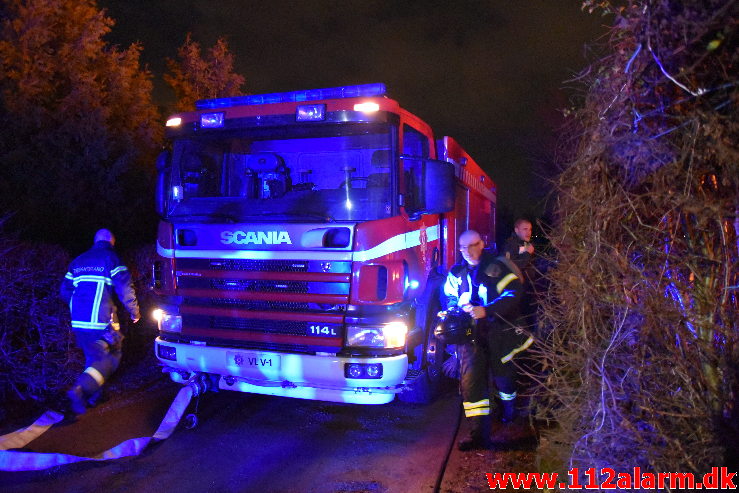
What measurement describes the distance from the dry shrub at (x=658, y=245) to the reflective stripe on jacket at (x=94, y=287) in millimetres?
4224

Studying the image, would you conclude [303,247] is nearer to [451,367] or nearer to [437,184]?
[437,184]

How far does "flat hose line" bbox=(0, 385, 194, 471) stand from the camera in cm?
409

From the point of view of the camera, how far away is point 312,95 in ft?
16.4

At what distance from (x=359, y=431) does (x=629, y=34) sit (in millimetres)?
3643

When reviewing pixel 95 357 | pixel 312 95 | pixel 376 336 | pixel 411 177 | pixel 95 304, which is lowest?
pixel 95 357

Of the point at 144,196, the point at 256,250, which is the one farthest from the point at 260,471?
the point at 144,196

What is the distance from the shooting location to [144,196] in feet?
40.3

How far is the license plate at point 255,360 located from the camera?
4.53m

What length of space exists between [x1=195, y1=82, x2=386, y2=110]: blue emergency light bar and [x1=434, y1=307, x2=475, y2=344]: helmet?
1.99 metres

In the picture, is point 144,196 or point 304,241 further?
point 144,196

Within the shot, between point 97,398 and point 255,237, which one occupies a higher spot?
point 255,237

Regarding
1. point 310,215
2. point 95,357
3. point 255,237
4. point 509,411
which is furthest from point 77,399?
point 509,411

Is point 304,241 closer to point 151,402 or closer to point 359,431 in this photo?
point 359,431

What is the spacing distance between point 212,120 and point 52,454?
303 cm
